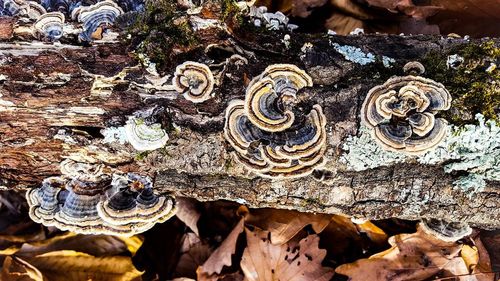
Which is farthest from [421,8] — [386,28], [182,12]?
[182,12]

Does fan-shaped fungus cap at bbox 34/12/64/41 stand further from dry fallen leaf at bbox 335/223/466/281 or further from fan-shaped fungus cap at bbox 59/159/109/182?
dry fallen leaf at bbox 335/223/466/281

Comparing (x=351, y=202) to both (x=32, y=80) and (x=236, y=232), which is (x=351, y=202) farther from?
(x=32, y=80)

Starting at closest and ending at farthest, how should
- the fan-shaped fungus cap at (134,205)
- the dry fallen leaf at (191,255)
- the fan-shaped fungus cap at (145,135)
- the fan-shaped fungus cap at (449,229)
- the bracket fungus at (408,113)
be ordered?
the bracket fungus at (408,113), the fan-shaped fungus cap at (145,135), the fan-shaped fungus cap at (134,205), the fan-shaped fungus cap at (449,229), the dry fallen leaf at (191,255)

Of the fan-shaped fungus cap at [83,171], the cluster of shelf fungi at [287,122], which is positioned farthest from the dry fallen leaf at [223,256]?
the fan-shaped fungus cap at [83,171]

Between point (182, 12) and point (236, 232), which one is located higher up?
point (182, 12)

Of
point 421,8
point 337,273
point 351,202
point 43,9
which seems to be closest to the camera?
point 351,202

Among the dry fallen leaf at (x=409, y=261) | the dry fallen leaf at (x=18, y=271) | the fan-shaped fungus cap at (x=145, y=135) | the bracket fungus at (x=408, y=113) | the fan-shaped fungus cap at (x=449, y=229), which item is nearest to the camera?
the bracket fungus at (x=408, y=113)

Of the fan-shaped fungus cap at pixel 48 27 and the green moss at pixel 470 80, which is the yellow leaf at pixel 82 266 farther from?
the green moss at pixel 470 80

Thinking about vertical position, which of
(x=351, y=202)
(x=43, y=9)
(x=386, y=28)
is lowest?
(x=351, y=202)
